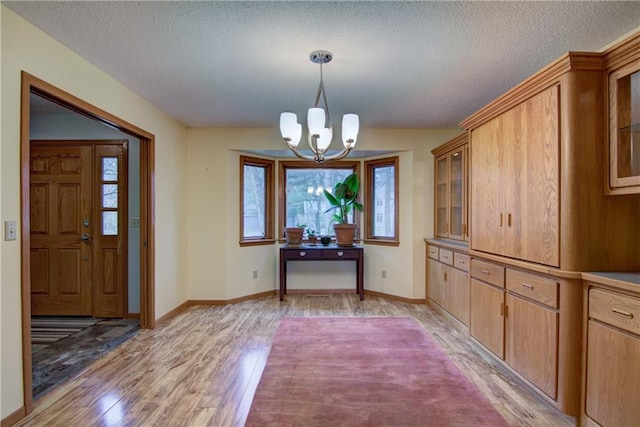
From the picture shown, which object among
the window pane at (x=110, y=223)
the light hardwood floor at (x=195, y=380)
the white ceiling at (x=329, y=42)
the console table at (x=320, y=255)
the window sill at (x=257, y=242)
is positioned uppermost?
the white ceiling at (x=329, y=42)

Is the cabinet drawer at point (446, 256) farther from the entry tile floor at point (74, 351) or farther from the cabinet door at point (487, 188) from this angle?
the entry tile floor at point (74, 351)

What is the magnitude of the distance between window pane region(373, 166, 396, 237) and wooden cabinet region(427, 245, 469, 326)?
2.37ft

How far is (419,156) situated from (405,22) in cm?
270

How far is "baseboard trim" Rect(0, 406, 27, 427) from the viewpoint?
188 centimetres

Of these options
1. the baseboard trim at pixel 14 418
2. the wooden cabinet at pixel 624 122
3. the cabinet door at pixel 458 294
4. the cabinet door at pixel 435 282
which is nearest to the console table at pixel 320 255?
the cabinet door at pixel 435 282

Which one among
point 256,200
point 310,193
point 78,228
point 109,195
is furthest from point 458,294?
point 78,228

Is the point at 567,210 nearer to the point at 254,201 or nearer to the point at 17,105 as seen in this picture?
the point at 17,105

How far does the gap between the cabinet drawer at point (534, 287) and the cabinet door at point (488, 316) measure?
18 centimetres

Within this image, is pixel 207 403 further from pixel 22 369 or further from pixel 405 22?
pixel 405 22

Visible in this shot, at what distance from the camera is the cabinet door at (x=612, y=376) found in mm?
1561

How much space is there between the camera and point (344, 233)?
4.82 metres

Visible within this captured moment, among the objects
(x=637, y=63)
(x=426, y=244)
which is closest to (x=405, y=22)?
(x=637, y=63)

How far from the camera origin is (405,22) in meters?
2.00

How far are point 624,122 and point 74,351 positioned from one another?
4.37 meters
